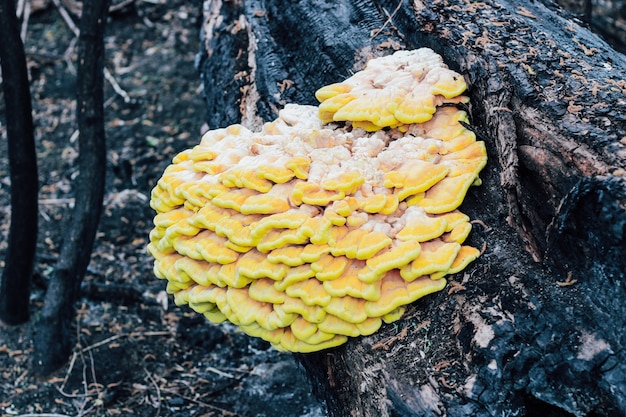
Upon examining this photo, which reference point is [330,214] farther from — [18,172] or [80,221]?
[18,172]

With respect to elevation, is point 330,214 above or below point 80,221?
above

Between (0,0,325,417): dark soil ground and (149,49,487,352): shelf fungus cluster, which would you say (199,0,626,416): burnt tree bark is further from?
(0,0,325,417): dark soil ground

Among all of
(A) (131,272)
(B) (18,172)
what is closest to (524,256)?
(B) (18,172)

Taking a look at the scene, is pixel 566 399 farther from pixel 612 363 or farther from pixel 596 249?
pixel 596 249

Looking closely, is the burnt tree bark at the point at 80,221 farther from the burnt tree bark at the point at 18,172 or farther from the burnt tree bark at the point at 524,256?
the burnt tree bark at the point at 524,256

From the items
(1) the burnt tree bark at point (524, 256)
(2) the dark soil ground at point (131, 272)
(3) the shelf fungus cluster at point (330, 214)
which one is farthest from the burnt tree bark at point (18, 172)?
(1) the burnt tree bark at point (524, 256)

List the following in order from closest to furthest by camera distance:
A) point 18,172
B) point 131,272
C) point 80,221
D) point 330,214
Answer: point 330,214 → point 18,172 → point 80,221 → point 131,272

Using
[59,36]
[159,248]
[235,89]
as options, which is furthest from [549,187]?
[59,36]
